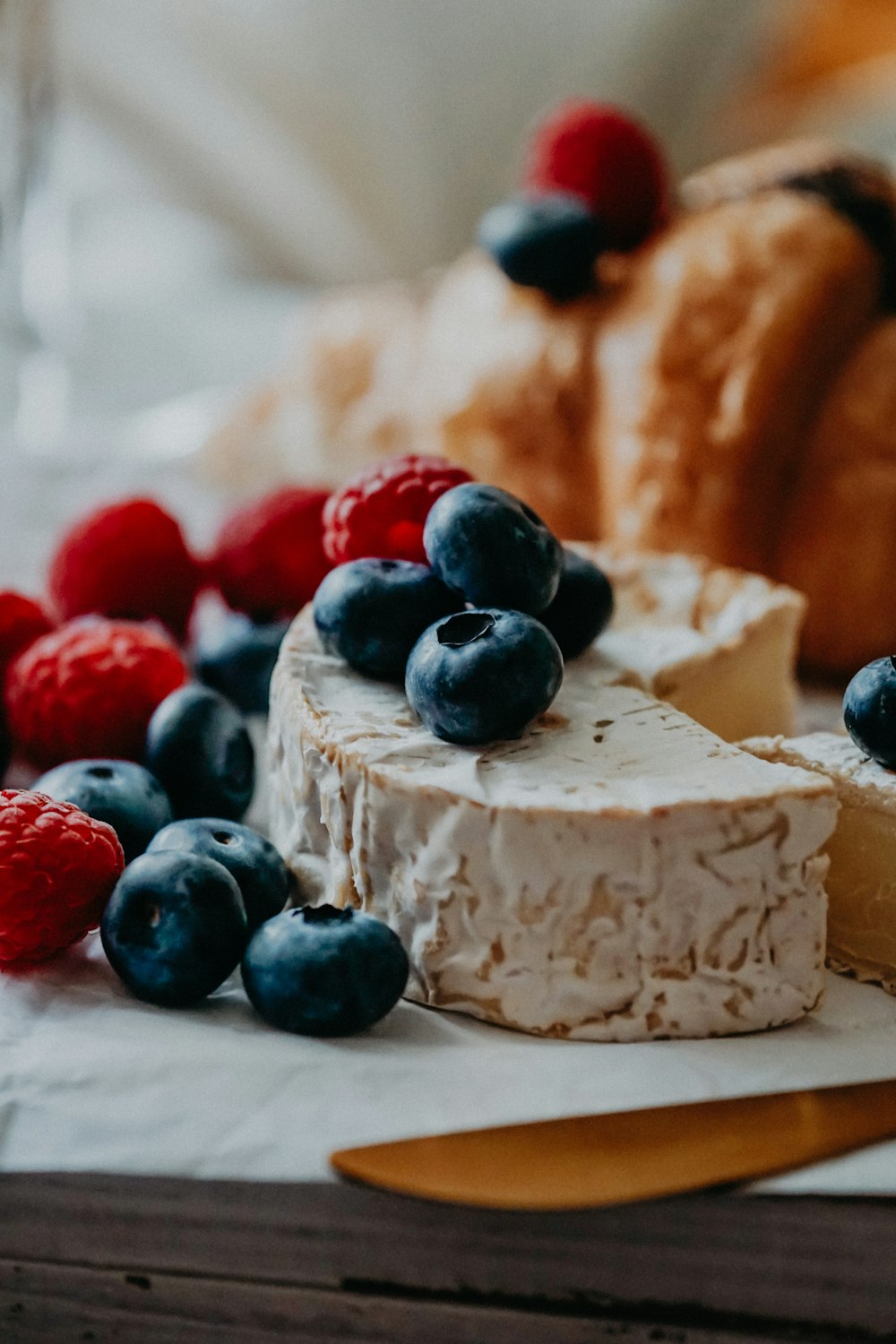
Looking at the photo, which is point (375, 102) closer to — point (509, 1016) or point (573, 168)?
point (573, 168)

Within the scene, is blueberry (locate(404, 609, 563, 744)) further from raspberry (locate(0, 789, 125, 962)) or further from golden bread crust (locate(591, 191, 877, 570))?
golden bread crust (locate(591, 191, 877, 570))

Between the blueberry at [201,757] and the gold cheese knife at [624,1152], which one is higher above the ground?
the blueberry at [201,757]

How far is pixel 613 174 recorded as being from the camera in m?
1.86

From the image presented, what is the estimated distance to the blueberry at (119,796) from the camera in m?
1.11

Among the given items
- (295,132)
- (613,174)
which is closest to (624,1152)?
(613,174)

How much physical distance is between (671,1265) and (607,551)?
2.53 ft

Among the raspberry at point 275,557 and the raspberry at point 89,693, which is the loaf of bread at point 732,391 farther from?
the raspberry at point 89,693

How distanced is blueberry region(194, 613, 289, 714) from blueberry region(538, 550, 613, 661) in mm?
443

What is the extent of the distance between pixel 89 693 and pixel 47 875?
36 cm

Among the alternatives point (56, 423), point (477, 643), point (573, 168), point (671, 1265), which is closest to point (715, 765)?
point (477, 643)

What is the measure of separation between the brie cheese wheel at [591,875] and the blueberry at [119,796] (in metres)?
0.20

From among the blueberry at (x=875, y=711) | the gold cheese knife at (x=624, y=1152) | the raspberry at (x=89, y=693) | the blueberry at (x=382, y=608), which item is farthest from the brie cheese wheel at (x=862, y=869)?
the raspberry at (x=89, y=693)

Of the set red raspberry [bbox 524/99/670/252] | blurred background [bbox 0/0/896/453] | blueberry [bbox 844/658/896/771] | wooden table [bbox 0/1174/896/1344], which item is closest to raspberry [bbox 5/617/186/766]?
wooden table [bbox 0/1174/896/1344]

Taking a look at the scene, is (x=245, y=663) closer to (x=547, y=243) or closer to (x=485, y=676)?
(x=485, y=676)
